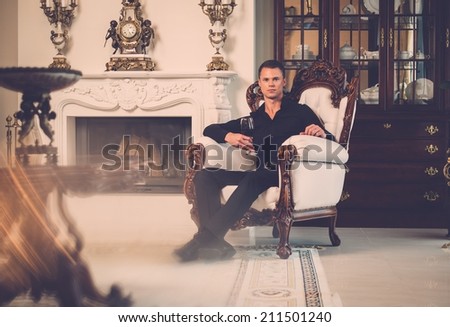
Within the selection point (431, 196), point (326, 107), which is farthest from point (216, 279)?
point (431, 196)

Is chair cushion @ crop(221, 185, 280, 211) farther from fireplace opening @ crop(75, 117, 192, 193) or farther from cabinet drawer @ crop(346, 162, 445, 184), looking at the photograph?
fireplace opening @ crop(75, 117, 192, 193)

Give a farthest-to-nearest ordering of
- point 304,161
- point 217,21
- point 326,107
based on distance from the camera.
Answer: point 217,21, point 326,107, point 304,161

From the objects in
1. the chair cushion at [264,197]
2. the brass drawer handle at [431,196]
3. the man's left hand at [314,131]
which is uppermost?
the man's left hand at [314,131]

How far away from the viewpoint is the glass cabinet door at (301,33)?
502 centimetres

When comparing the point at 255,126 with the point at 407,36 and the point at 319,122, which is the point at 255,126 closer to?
the point at 319,122

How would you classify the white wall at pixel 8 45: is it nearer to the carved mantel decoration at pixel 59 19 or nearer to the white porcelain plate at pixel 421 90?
the carved mantel decoration at pixel 59 19

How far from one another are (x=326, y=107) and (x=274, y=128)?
0.43 meters

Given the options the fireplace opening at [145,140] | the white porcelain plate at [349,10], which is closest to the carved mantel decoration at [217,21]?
the fireplace opening at [145,140]

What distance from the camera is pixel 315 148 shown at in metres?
3.74

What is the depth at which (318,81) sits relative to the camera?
427 centimetres

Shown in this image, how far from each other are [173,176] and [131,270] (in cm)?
240

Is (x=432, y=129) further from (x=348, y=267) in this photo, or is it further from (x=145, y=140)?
(x=145, y=140)

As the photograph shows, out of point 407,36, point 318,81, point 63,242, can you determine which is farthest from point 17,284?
point 407,36

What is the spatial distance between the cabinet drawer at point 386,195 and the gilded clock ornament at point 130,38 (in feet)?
5.24
